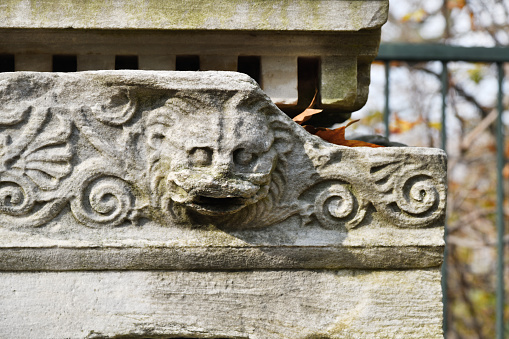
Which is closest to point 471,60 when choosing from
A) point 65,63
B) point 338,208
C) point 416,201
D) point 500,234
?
point 500,234

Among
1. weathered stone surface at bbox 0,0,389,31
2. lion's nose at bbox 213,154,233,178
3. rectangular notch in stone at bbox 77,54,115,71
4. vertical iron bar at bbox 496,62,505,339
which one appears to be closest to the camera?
lion's nose at bbox 213,154,233,178

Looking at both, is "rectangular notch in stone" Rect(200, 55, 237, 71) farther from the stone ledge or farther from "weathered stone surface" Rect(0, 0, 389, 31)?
the stone ledge

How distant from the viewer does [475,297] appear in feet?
19.8

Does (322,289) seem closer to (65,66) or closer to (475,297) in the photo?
(65,66)

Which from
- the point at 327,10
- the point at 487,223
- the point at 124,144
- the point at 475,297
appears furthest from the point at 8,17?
the point at 475,297

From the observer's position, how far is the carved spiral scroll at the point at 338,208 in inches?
55.7

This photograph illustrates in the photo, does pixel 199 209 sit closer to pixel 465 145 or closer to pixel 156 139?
pixel 156 139

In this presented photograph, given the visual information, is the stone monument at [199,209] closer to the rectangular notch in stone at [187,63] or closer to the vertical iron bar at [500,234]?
the rectangular notch in stone at [187,63]

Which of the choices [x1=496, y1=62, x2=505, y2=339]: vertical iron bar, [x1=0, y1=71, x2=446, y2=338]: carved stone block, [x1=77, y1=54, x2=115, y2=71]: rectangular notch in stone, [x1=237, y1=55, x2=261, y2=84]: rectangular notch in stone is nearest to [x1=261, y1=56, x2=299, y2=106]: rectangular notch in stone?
[x1=237, y1=55, x2=261, y2=84]: rectangular notch in stone

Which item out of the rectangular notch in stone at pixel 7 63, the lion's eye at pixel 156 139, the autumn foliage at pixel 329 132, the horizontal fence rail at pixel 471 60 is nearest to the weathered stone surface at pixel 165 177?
the lion's eye at pixel 156 139

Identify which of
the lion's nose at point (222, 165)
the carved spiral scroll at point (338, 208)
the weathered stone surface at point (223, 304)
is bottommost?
the weathered stone surface at point (223, 304)

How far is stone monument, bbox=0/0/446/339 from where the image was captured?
132 cm

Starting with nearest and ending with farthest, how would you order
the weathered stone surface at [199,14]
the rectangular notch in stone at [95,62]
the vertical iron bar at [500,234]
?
the weathered stone surface at [199,14], the rectangular notch in stone at [95,62], the vertical iron bar at [500,234]

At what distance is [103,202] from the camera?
1.36 metres
